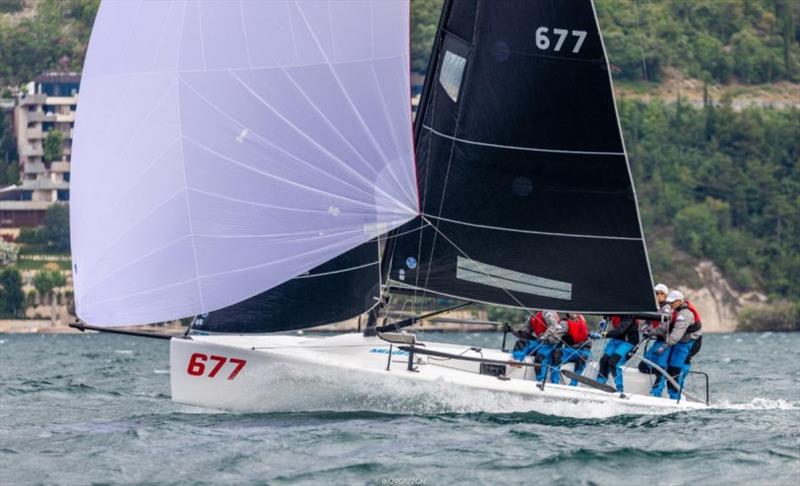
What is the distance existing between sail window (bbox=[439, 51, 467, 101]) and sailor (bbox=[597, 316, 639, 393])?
126 inches

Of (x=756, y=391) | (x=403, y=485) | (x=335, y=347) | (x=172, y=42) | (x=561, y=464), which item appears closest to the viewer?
(x=403, y=485)

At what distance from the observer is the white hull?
17422mm

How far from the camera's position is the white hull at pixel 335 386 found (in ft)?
57.2

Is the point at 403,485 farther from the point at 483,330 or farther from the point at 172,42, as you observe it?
the point at 483,330

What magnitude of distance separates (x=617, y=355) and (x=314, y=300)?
357 cm

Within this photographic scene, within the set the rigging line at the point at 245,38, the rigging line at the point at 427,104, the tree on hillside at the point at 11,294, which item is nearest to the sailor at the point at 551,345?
the rigging line at the point at 427,104

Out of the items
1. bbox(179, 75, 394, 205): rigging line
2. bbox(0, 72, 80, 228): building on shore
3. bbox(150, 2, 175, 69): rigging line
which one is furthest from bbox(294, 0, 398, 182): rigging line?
bbox(0, 72, 80, 228): building on shore

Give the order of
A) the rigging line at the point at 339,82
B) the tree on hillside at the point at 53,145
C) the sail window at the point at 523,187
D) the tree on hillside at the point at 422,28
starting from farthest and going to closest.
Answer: the tree on hillside at the point at 422,28 < the tree on hillside at the point at 53,145 < the sail window at the point at 523,187 < the rigging line at the point at 339,82

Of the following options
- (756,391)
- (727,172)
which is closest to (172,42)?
(756,391)

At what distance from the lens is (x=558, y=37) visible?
60.1 feet

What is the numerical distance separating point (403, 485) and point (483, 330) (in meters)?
98.2

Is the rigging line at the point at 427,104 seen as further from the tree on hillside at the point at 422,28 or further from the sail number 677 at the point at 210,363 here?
the tree on hillside at the point at 422,28

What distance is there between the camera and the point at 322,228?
17172 mm

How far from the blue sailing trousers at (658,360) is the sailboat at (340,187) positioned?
0.33 meters
